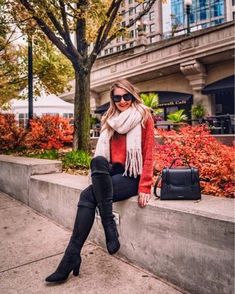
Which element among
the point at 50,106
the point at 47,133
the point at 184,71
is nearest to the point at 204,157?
the point at 47,133

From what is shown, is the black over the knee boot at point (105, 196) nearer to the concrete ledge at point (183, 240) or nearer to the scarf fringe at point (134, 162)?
the scarf fringe at point (134, 162)

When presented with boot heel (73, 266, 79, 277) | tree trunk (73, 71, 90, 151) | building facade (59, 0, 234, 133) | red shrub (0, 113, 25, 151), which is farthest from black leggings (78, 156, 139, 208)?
building facade (59, 0, 234, 133)

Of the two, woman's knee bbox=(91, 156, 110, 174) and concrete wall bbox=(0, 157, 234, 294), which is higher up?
woman's knee bbox=(91, 156, 110, 174)

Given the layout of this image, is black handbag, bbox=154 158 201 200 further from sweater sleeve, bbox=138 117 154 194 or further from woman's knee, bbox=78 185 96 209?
woman's knee, bbox=78 185 96 209

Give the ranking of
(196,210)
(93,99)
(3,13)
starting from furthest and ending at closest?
(93,99) < (3,13) < (196,210)

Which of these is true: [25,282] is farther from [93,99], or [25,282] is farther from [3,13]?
[93,99]

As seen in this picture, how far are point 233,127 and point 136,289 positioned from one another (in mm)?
12367

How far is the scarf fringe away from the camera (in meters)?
3.10

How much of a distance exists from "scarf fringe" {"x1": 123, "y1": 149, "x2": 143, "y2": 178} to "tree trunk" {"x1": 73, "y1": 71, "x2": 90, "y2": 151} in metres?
5.28

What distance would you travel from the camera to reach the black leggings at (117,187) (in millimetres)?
3062

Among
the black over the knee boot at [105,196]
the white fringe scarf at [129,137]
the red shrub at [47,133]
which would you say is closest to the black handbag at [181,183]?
the white fringe scarf at [129,137]

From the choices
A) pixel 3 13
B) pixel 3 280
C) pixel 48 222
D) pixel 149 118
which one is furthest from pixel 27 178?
pixel 3 13

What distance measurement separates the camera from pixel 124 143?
10.7 feet

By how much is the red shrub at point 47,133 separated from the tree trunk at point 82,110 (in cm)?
210
